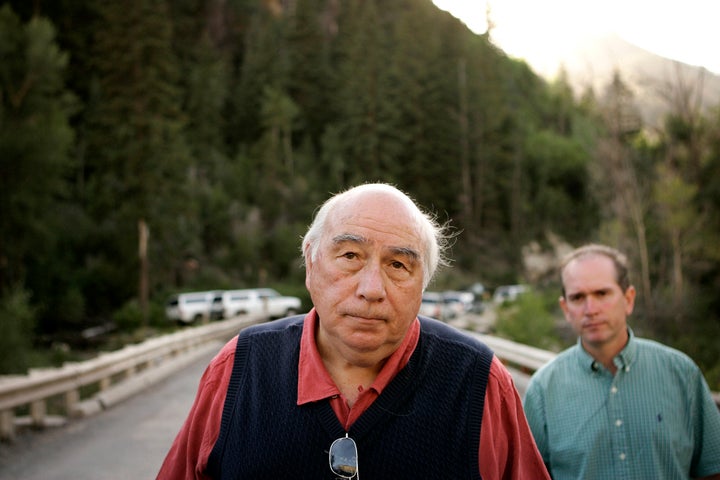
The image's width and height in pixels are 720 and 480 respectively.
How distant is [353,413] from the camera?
2326 mm

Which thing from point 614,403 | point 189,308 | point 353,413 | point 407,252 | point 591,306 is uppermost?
point 407,252

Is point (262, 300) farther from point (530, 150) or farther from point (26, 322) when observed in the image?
point (530, 150)

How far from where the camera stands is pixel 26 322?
1906 centimetres

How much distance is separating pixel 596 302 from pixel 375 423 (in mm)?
1703

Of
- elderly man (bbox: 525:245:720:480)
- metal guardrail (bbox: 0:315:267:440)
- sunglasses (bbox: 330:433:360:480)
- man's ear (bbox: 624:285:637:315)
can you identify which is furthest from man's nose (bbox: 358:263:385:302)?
metal guardrail (bbox: 0:315:267:440)

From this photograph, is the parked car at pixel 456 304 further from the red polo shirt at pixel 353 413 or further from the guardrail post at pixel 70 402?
the red polo shirt at pixel 353 413

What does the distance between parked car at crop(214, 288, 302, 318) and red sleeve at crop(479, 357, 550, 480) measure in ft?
107

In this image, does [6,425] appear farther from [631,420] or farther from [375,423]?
[631,420]

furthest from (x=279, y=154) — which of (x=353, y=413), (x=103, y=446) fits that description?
(x=353, y=413)

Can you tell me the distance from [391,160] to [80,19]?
28044mm

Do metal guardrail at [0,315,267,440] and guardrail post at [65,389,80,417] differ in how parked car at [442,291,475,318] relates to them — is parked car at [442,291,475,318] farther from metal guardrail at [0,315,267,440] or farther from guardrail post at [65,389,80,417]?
guardrail post at [65,389,80,417]

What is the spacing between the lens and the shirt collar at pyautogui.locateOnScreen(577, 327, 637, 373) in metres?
3.33

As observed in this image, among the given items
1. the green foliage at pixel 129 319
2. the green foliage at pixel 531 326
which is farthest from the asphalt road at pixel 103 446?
the green foliage at pixel 129 319

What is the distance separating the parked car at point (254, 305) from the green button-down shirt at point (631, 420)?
31.8 metres
